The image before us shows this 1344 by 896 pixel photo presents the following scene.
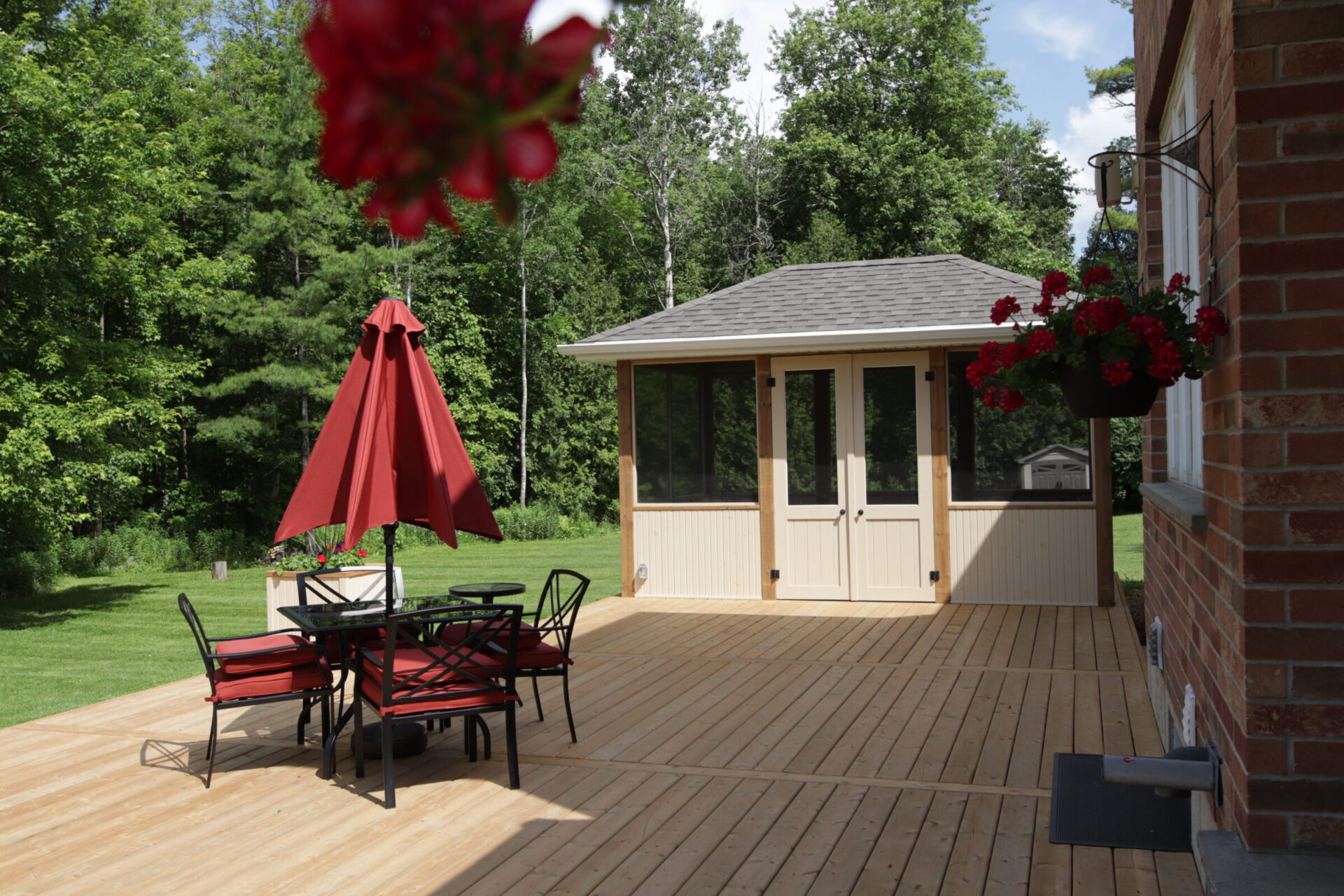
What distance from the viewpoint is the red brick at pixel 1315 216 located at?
239 centimetres

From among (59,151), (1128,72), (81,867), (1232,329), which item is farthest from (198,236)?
(1128,72)

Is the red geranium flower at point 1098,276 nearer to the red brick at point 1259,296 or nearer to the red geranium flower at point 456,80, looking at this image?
the red brick at point 1259,296

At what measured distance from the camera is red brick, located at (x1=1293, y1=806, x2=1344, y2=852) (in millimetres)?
2404

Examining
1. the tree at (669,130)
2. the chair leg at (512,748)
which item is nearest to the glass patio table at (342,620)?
the chair leg at (512,748)

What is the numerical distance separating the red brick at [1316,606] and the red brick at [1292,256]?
0.72m

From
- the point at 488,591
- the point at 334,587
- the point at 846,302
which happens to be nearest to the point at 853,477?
the point at 846,302

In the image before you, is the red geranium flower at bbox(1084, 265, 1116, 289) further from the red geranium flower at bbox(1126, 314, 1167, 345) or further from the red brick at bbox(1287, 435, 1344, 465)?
the red brick at bbox(1287, 435, 1344, 465)

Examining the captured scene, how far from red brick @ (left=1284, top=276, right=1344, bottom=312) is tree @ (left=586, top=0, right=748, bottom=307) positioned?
59.6ft

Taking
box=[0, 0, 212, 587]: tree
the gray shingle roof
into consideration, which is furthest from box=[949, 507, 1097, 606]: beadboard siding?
box=[0, 0, 212, 587]: tree

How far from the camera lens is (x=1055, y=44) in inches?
84.4

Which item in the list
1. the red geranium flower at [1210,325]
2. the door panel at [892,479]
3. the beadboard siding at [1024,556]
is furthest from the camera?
the door panel at [892,479]

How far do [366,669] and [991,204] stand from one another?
2507 cm

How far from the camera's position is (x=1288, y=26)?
7.88 feet

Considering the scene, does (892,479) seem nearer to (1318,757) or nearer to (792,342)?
(792,342)
